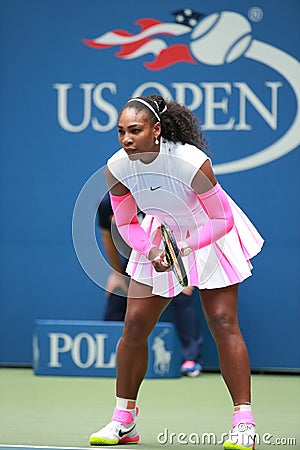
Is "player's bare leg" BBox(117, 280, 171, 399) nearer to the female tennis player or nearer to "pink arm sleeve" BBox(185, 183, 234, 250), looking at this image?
the female tennis player

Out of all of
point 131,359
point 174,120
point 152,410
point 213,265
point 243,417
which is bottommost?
point 152,410

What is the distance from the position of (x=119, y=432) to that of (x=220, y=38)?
10.5 feet

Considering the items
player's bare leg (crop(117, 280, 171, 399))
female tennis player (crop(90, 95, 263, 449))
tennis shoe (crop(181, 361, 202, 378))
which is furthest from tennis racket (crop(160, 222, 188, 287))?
tennis shoe (crop(181, 361, 202, 378))

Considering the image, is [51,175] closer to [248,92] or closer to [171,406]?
[248,92]

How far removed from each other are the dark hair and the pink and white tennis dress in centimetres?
4

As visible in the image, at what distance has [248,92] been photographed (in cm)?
644

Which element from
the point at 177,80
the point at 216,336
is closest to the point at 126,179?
the point at 216,336

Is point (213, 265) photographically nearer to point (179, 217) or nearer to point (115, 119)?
point (179, 217)

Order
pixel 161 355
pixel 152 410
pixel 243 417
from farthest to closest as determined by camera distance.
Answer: pixel 161 355
pixel 152 410
pixel 243 417

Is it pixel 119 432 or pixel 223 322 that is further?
pixel 119 432

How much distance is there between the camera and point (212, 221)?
3871 mm

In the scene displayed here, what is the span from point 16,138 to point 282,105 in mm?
1713

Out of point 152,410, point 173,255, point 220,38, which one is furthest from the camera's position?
point 220,38

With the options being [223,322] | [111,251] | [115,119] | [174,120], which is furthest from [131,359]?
[115,119]
